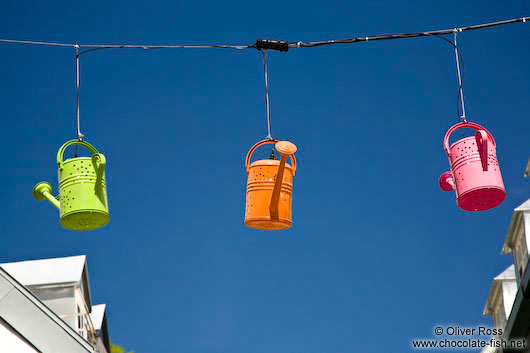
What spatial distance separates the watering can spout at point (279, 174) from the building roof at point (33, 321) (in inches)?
50.1

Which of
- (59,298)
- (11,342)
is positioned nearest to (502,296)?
(59,298)

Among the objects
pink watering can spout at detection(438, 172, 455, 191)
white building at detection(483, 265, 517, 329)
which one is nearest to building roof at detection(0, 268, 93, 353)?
pink watering can spout at detection(438, 172, 455, 191)

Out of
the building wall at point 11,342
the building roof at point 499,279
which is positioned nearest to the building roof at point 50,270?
the building roof at point 499,279

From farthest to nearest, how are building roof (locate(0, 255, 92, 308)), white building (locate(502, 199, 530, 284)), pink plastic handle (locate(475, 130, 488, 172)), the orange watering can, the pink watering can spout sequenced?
building roof (locate(0, 255, 92, 308)), white building (locate(502, 199, 530, 284)), the pink watering can spout, the orange watering can, pink plastic handle (locate(475, 130, 488, 172))

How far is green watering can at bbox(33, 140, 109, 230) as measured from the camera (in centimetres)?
482

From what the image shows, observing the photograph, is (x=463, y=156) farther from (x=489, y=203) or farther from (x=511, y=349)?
(x=511, y=349)

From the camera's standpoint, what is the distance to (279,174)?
15.8 ft

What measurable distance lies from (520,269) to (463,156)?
15.5 feet

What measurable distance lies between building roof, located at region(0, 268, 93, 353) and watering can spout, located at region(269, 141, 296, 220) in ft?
4.17

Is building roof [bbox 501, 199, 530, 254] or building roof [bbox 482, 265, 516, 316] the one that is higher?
building roof [bbox 482, 265, 516, 316]

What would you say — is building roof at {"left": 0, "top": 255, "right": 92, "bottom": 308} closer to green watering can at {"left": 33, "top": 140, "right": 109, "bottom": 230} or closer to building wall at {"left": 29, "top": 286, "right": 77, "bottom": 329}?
building wall at {"left": 29, "top": 286, "right": 77, "bottom": 329}

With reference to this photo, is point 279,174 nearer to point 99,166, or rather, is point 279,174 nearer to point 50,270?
point 99,166

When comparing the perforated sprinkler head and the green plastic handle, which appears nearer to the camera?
the green plastic handle

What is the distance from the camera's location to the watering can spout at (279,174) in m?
4.72
